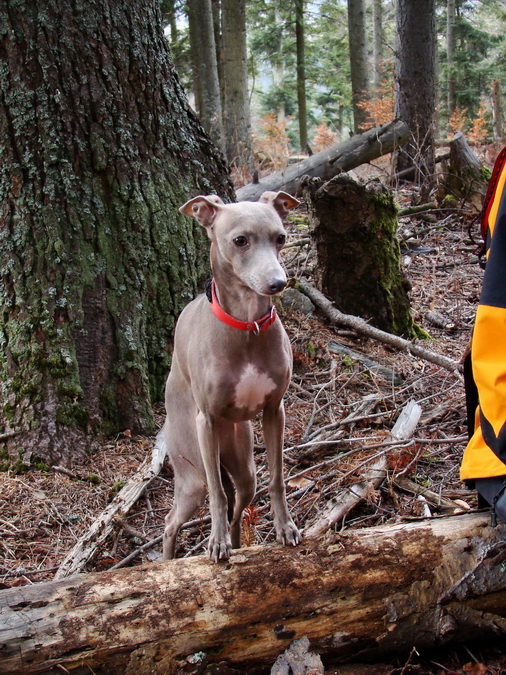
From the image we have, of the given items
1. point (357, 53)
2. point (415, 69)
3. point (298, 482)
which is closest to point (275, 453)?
point (298, 482)

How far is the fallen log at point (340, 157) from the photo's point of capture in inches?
298

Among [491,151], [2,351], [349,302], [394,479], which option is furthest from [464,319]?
[491,151]

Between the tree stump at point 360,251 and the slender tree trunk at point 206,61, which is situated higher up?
the slender tree trunk at point 206,61

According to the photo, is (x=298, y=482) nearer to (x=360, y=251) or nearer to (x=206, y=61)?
(x=360, y=251)

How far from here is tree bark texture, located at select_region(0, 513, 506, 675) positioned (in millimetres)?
2129

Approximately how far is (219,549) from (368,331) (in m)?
2.90

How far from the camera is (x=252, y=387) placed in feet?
8.61

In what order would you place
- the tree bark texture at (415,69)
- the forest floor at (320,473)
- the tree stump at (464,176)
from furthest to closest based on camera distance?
the tree bark texture at (415,69) < the tree stump at (464,176) < the forest floor at (320,473)

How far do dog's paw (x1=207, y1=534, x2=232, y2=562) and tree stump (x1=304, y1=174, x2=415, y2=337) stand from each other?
10.2ft

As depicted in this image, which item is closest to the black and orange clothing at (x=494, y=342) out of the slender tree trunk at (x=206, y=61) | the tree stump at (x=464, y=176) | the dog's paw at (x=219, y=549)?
the dog's paw at (x=219, y=549)

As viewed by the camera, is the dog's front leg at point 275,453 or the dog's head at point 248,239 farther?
the dog's front leg at point 275,453

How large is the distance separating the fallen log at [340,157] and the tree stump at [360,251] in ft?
6.81

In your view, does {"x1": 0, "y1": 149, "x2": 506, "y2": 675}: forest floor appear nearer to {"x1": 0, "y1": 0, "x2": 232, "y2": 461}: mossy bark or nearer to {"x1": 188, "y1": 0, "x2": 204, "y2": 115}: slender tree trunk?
{"x1": 0, "y1": 0, "x2": 232, "y2": 461}: mossy bark

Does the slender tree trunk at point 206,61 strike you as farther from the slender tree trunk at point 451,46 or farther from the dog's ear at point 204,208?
the slender tree trunk at point 451,46
